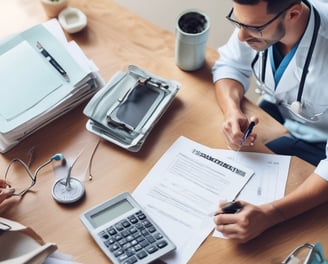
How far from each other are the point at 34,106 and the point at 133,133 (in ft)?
0.83

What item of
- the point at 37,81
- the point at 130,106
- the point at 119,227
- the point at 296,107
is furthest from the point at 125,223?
the point at 296,107

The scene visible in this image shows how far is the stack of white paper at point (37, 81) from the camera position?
4.02 feet

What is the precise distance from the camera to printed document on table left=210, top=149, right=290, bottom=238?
114 cm

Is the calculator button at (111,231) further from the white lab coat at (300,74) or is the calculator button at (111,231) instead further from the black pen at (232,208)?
the white lab coat at (300,74)

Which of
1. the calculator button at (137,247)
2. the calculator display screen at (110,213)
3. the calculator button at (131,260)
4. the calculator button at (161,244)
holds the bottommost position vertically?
the calculator button at (161,244)

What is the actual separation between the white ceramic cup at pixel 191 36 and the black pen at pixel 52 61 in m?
0.30

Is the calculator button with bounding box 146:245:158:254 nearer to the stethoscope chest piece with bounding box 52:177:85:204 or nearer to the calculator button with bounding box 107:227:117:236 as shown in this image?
the calculator button with bounding box 107:227:117:236

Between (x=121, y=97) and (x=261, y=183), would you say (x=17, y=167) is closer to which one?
(x=121, y=97)

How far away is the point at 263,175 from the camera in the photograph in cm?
117

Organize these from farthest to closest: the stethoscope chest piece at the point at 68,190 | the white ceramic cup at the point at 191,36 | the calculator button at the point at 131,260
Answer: the white ceramic cup at the point at 191,36
the stethoscope chest piece at the point at 68,190
the calculator button at the point at 131,260

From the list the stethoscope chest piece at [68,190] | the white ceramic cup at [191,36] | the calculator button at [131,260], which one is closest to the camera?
the calculator button at [131,260]

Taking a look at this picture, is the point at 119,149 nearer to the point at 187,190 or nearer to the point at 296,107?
the point at 187,190

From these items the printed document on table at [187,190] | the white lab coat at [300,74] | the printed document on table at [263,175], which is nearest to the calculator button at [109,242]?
the printed document on table at [187,190]

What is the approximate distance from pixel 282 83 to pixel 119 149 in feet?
1.51
